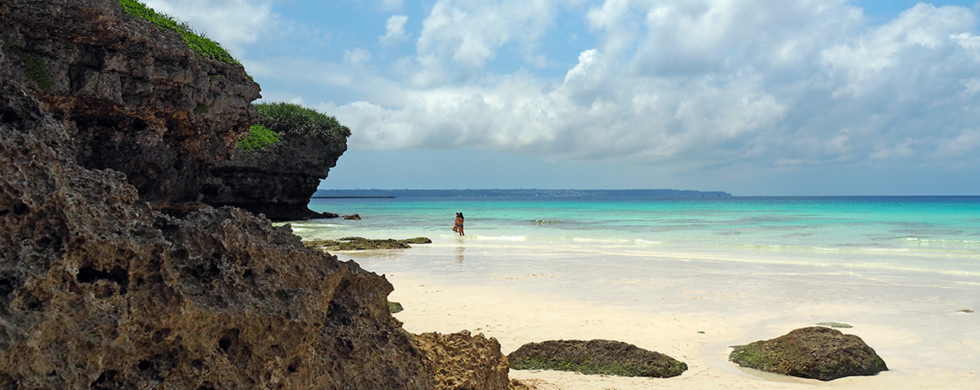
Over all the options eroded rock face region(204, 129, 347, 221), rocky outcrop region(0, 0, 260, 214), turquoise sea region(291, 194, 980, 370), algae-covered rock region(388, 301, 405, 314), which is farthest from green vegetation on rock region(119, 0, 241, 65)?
eroded rock face region(204, 129, 347, 221)

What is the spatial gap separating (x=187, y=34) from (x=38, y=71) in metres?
3.97

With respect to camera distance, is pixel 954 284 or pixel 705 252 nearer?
pixel 954 284

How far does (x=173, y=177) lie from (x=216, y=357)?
10.0ft

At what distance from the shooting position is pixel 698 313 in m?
8.72

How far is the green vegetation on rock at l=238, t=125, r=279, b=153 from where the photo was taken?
32781 mm

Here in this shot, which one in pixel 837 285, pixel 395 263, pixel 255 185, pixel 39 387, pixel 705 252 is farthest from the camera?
pixel 255 185

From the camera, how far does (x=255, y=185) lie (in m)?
35.5

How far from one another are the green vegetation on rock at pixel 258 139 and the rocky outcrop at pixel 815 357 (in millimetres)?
29925

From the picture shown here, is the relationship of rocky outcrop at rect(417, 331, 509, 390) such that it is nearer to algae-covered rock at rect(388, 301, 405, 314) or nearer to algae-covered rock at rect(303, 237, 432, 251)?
algae-covered rock at rect(388, 301, 405, 314)

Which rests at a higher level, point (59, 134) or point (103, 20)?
point (103, 20)

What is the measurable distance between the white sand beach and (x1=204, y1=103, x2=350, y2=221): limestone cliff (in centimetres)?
2336

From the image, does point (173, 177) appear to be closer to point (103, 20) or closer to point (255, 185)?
point (103, 20)

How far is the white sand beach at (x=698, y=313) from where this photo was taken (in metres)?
5.73

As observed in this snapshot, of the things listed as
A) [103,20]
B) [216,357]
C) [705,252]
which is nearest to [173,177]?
[103,20]
